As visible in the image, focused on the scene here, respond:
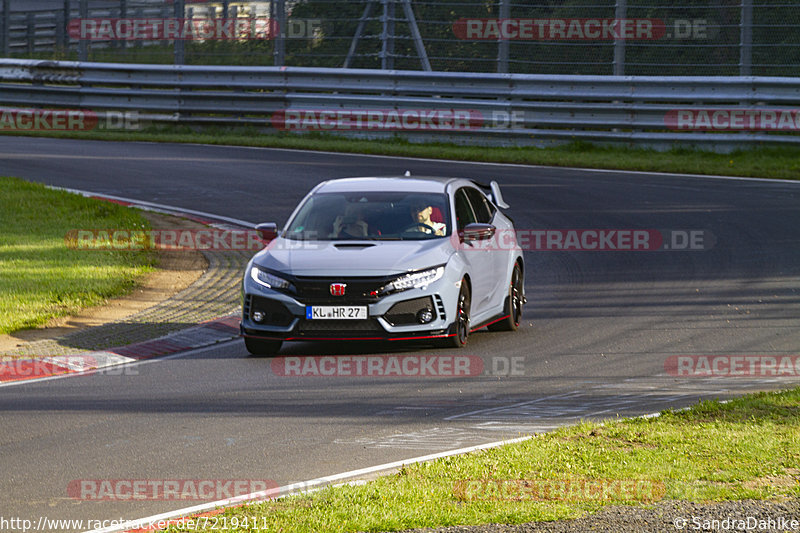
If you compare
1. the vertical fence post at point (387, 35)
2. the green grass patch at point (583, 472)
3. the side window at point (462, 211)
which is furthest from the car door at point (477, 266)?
the vertical fence post at point (387, 35)

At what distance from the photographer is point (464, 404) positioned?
9.13 metres

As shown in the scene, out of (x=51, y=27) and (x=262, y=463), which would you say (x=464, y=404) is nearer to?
(x=262, y=463)

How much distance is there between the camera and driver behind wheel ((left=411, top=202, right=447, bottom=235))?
11.6m

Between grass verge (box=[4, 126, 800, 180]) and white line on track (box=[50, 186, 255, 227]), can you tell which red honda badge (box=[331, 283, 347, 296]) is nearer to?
white line on track (box=[50, 186, 255, 227])

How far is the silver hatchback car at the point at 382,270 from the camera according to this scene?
10.6 meters

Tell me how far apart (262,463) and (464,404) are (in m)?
2.15

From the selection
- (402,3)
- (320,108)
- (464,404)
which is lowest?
(464,404)

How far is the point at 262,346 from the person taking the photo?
11.0 meters

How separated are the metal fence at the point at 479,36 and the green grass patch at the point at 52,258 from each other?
31.0 ft

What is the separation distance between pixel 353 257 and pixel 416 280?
0.60 metres

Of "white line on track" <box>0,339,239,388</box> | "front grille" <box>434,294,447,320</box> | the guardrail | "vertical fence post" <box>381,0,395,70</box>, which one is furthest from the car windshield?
"vertical fence post" <box>381,0,395,70</box>

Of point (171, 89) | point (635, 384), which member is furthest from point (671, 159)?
point (635, 384)

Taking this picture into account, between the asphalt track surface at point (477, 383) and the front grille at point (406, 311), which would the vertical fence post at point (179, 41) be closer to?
the asphalt track surface at point (477, 383)

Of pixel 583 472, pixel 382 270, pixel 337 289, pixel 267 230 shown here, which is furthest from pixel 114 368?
pixel 583 472
